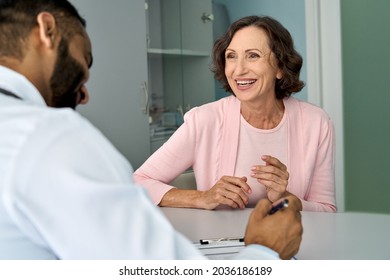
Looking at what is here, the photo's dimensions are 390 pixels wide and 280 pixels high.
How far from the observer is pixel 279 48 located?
164 centimetres

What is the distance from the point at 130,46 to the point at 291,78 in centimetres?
124

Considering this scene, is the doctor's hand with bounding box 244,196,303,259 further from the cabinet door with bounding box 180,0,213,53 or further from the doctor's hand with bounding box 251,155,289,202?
the cabinet door with bounding box 180,0,213,53

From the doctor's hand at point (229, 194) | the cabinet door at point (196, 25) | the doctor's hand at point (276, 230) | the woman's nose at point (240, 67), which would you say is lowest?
the doctor's hand at point (229, 194)

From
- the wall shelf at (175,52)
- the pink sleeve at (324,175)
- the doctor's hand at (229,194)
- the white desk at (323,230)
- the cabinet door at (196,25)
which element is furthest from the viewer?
the cabinet door at (196,25)

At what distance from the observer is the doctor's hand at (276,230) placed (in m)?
0.75

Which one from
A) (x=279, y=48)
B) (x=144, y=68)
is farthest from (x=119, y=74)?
(x=279, y=48)

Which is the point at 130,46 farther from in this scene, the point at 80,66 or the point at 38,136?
the point at 38,136

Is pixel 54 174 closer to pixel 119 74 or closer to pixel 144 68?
pixel 119 74

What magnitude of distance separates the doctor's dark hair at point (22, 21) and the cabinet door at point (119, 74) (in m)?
1.78

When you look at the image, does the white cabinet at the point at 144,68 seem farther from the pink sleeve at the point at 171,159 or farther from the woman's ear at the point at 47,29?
the woman's ear at the point at 47,29

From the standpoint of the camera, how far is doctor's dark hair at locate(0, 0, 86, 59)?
62 cm

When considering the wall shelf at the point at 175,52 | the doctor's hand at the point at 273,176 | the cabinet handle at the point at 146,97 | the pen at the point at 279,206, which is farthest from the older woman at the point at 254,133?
the wall shelf at the point at 175,52
